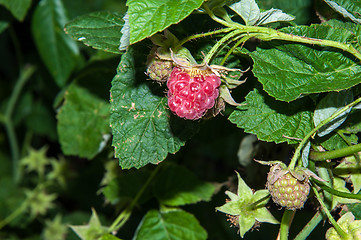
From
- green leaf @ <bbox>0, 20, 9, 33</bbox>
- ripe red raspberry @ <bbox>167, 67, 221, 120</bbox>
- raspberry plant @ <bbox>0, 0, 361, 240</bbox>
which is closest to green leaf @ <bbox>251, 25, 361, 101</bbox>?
raspberry plant @ <bbox>0, 0, 361, 240</bbox>

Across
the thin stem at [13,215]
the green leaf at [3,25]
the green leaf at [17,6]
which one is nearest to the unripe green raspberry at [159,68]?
the green leaf at [17,6]

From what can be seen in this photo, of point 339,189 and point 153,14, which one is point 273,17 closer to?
A: point 153,14

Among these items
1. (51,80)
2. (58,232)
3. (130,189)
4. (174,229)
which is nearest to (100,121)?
→ (130,189)

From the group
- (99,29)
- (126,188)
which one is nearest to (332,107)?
(99,29)

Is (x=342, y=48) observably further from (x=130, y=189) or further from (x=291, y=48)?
(x=130, y=189)

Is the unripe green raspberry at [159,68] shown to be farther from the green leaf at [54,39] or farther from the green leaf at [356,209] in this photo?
the green leaf at [54,39]

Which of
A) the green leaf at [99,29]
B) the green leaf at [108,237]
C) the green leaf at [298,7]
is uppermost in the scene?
the green leaf at [298,7]
